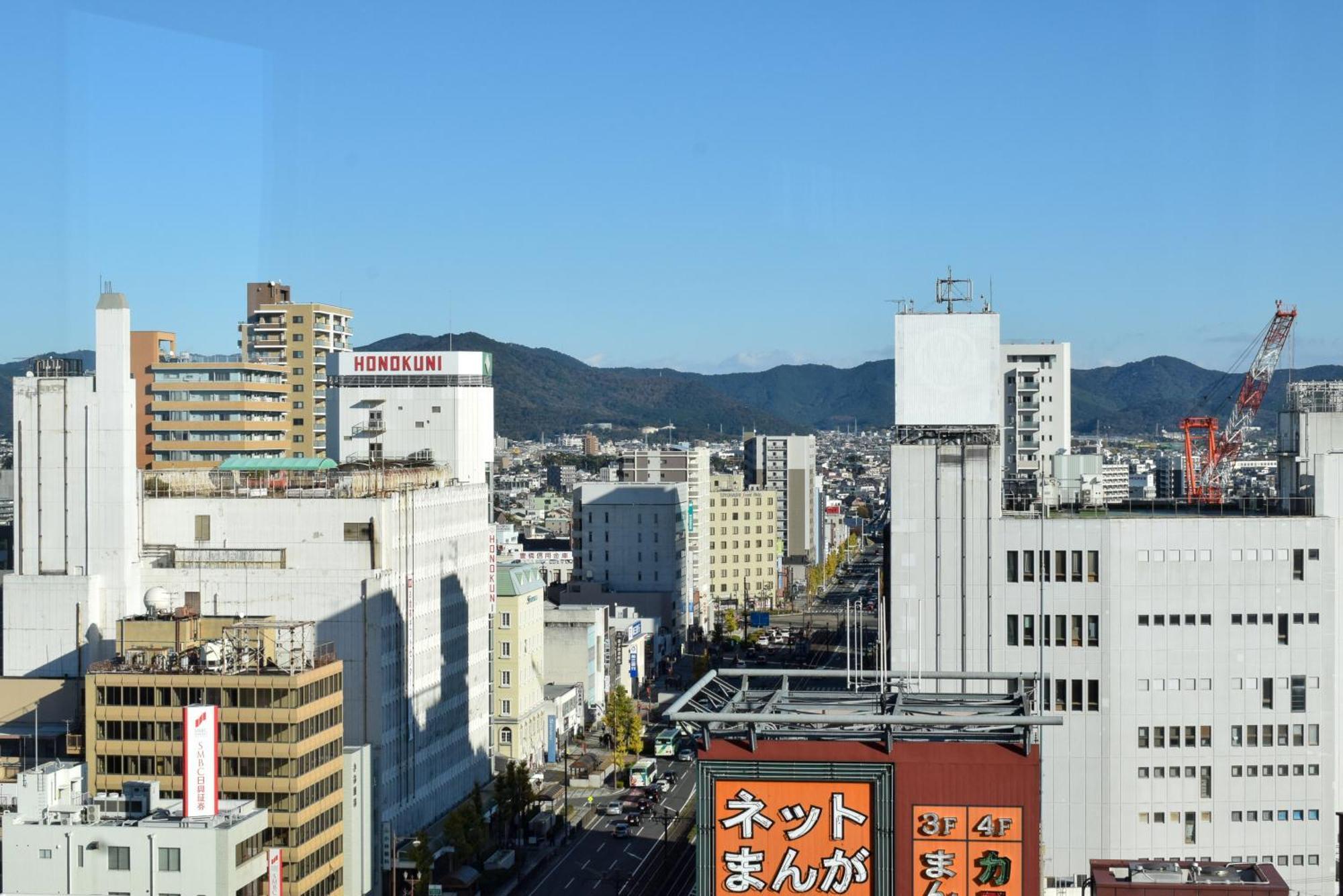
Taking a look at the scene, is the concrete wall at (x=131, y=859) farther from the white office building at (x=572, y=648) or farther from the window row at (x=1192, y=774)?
the white office building at (x=572, y=648)

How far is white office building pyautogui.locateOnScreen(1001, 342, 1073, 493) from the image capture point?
Answer: 80.9m

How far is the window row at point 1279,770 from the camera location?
34.4m

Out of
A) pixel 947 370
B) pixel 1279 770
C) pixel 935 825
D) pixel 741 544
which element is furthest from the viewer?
pixel 741 544

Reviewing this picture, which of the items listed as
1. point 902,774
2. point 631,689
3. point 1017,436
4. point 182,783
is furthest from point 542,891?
point 1017,436

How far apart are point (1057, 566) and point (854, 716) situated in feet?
45.2

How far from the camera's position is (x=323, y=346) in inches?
3428

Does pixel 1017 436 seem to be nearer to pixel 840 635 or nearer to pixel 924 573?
pixel 840 635

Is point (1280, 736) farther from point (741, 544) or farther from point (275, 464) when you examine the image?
point (741, 544)

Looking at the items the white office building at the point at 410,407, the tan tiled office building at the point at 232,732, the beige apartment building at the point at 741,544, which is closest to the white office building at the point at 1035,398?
the beige apartment building at the point at 741,544

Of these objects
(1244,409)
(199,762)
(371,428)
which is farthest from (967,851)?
(1244,409)

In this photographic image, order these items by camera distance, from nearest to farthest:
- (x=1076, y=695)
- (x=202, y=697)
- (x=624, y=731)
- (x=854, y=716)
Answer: (x=854, y=716), (x=202, y=697), (x=1076, y=695), (x=624, y=731)

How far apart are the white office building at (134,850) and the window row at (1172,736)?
651 inches

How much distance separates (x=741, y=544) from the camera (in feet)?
343

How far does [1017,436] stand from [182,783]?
55421mm
